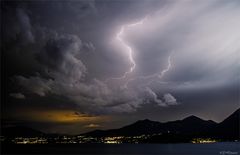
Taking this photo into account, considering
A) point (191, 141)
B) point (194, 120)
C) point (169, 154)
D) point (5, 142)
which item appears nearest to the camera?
point (169, 154)

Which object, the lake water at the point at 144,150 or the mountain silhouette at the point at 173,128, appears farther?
the mountain silhouette at the point at 173,128

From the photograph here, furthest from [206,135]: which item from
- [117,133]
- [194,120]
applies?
[194,120]

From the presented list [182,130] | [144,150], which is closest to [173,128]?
[182,130]

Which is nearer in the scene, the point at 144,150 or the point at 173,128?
the point at 144,150

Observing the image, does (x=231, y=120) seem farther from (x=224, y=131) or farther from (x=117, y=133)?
(x=117, y=133)

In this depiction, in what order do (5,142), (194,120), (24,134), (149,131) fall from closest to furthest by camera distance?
(5,142)
(24,134)
(149,131)
(194,120)

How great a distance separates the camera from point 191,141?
293 feet

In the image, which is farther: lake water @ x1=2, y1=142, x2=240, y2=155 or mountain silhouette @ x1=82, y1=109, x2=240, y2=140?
mountain silhouette @ x1=82, y1=109, x2=240, y2=140

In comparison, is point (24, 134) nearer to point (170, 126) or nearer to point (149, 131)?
point (149, 131)

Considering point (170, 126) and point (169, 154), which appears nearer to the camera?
point (169, 154)

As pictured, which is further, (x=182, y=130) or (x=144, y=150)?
(x=182, y=130)

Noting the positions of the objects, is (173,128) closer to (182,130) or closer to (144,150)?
(182,130)

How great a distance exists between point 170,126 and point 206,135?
62.6 meters

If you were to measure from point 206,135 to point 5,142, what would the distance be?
76014mm
